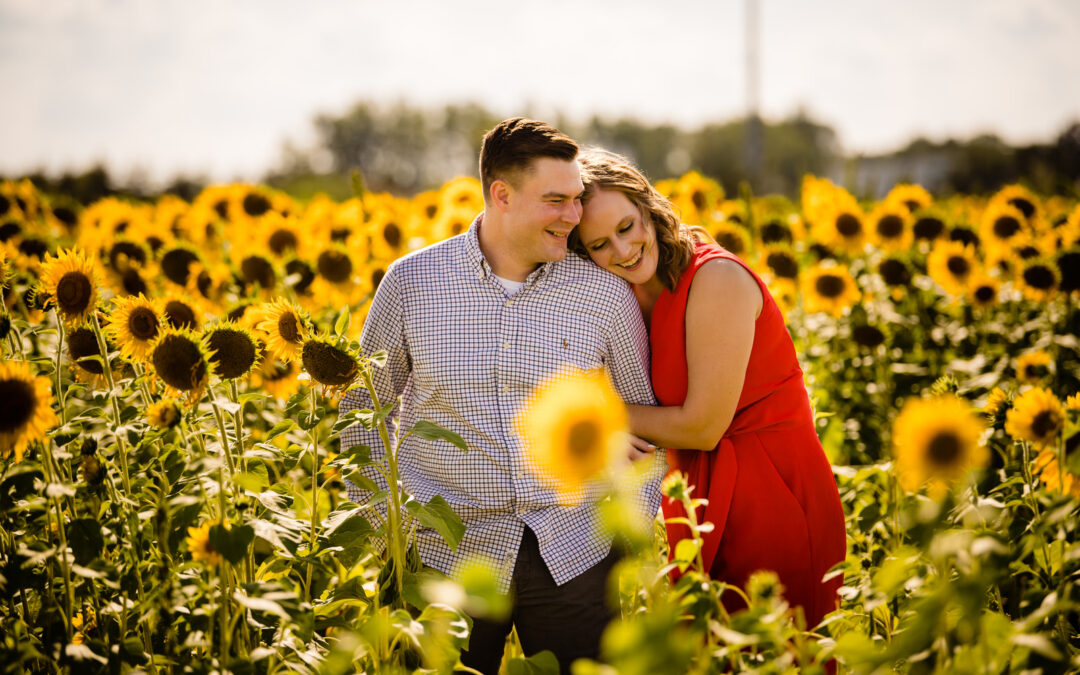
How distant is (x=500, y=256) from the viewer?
2746 mm

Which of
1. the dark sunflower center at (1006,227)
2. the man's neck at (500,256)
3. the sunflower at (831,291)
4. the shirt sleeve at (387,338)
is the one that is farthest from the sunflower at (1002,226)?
the shirt sleeve at (387,338)

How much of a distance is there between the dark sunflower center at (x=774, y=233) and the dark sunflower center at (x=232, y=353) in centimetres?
363

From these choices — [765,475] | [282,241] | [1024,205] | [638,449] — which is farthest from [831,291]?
[282,241]

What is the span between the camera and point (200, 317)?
2361 mm

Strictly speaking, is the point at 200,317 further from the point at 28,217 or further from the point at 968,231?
A: the point at 968,231

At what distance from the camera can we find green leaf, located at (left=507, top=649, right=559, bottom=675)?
5.27ft

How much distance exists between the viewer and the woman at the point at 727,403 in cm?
245

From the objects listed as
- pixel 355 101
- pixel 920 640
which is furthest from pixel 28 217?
pixel 355 101

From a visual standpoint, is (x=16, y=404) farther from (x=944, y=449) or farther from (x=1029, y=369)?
(x=1029, y=369)

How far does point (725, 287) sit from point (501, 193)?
30.0 inches

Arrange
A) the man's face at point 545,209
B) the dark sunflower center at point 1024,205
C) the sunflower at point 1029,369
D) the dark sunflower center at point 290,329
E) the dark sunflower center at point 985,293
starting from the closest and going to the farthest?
the dark sunflower center at point 290,329
the man's face at point 545,209
the sunflower at point 1029,369
the dark sunflower center at point 985,293
the dark sunflower center at point 1024,205

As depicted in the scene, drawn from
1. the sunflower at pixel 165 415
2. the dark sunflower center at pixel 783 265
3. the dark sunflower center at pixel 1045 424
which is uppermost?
the sunflower at pixel 165 415

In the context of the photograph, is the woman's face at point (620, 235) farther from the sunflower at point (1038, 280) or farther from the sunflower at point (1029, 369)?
the sunflower at point (1038, 280)

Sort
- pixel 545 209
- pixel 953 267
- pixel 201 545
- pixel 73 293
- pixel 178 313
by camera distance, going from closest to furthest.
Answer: pixel 201 545
pixel 73 293
pixel 178 313
pixel 545 209
pixel 953 267
